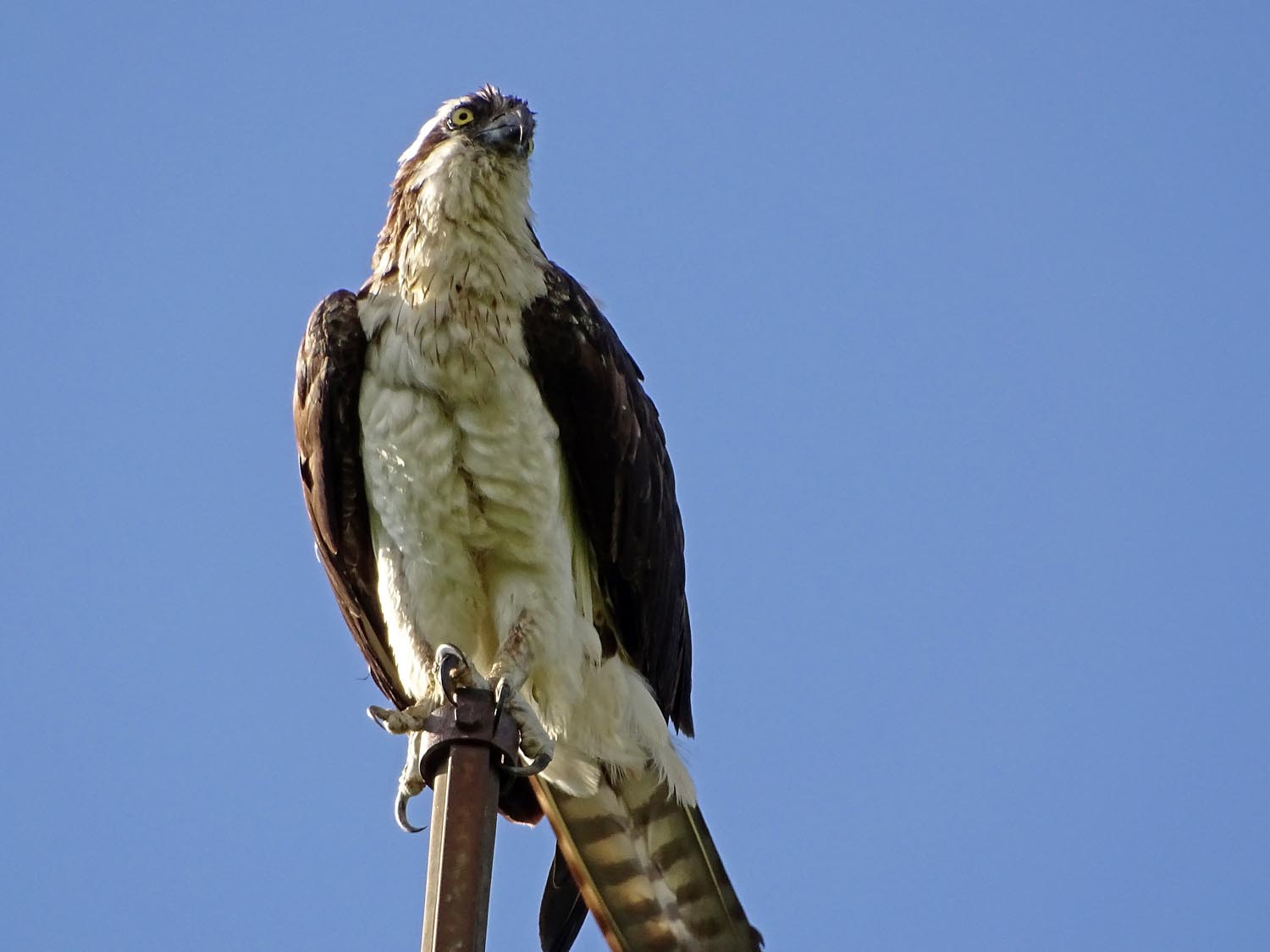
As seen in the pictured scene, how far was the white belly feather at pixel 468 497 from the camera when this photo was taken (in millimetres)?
5898

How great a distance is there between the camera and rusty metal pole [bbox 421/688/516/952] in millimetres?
3933

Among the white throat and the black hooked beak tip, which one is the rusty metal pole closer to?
the white throat

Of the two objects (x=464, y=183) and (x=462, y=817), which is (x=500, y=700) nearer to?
(x=462, y=817)

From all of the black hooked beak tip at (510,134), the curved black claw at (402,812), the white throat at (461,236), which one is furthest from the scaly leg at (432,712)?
the black hooked beak tip at (510,134)

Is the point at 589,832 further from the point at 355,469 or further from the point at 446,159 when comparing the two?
the point at 446,159

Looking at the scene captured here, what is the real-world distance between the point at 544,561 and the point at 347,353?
1.00 m

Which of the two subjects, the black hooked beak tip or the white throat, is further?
the black hooked beak tip

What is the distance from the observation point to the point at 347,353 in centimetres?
603

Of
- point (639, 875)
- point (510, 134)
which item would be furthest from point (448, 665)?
point (510, 134)

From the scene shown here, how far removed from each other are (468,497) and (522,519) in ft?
0.66

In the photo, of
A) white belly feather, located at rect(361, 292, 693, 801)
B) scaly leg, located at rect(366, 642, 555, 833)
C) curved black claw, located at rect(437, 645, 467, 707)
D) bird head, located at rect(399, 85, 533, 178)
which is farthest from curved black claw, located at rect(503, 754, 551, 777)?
bird head, located at rect(399, 85, 533, 178)

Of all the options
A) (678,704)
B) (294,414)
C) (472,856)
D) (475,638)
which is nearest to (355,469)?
(294,414)

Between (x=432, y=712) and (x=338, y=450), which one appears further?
(x=338, y=450)

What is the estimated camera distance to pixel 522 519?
233 inches
